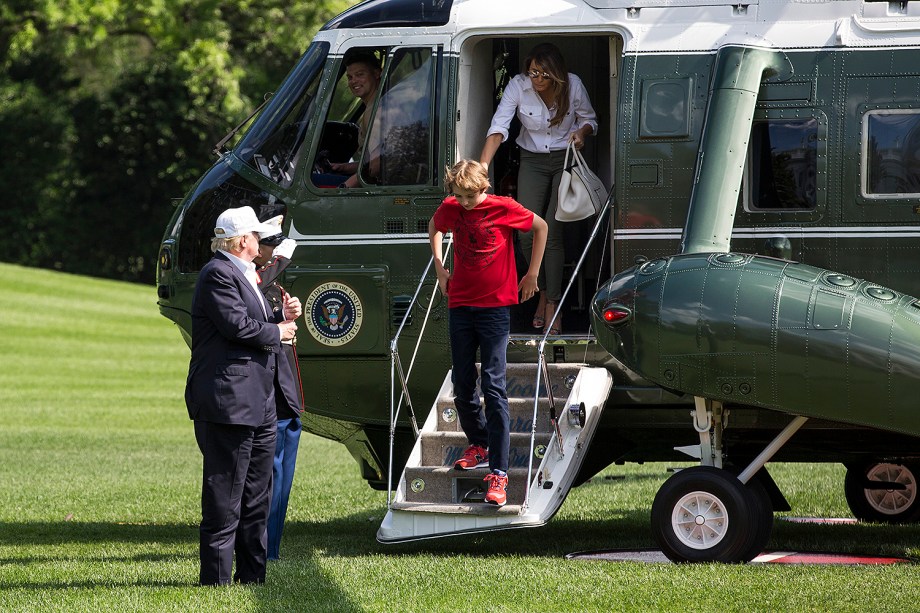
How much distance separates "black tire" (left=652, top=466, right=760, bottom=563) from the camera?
25.3 ft

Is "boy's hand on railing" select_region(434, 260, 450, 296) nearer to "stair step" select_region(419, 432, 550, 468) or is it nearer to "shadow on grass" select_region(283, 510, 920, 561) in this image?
"stair step" select_region(419, 432, 550, 468)

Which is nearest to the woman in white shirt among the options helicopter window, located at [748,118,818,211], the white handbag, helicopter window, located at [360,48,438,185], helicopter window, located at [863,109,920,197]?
the white handbag

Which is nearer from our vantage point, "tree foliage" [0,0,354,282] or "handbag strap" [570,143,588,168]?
"handbag strap" [570,143,588,168]

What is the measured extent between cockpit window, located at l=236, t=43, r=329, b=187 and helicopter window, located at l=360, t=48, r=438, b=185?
52 centimetres

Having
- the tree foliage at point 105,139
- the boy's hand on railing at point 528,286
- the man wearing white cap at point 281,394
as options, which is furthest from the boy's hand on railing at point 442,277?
the tree foliage at point 105,139

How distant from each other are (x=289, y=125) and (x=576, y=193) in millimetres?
2072

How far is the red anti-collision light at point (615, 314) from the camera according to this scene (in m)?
7.72

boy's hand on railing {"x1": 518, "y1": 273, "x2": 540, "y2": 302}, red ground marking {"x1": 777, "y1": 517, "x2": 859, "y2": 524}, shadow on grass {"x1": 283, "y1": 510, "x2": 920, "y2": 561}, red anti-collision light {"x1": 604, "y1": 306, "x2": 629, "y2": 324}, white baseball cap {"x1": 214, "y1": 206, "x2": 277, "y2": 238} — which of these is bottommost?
red ground marking {"x1": 777, "y1": 517, "x2": 859, "y2": 524}

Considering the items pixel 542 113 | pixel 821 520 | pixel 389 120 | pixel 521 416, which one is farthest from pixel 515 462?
pixel 821 520

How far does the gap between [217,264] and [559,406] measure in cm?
259

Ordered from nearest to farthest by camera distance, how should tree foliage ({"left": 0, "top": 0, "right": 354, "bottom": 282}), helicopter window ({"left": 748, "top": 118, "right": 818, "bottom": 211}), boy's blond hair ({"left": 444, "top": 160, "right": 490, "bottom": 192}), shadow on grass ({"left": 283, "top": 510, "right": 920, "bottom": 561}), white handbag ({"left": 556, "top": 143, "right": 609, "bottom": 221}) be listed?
boy's blond hair ({"left": 444, "top": 160, "right": 490, "bottom": 192}) → helicopter window ({"left": 748, "top": 118, "right": 818, "bottom": 211}) → white handbag ({"left": 556, "top": 143, "right": 609, "bottom": 221}) → shadow on grass ({"left": 283, "top": 510, "right": 920, "bottom": 561}) → tree foliage ({"left": 0, "top": 0, "right": 354, "bottom": 282})

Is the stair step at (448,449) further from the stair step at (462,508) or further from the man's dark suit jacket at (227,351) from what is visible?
the man's dark suit jacket at (227,351)

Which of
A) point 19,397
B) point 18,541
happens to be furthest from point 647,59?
point 19,397

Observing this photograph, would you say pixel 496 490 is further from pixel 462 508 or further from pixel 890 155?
pixel 890 155
